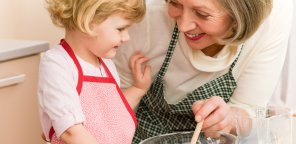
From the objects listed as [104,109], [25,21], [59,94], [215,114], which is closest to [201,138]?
[215,114]

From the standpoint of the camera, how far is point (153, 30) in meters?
1.32

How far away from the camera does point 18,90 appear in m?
1.46

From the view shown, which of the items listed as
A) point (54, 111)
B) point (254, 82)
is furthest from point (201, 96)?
point (54, 111)

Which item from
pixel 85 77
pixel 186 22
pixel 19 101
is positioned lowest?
pixel 19 101

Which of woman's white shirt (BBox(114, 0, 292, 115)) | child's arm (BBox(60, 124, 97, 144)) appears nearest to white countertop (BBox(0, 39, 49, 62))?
woman's white shirt (BBox(114, 0, 292, 115))

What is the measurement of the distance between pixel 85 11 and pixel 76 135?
0.80 feet

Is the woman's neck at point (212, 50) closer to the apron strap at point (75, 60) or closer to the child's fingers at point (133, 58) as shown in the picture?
the child's fingers at point (133, 58)

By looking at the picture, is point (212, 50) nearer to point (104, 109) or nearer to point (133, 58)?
point (133, 58)

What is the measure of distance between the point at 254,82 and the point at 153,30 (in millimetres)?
298

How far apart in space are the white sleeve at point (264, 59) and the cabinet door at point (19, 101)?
0.57m

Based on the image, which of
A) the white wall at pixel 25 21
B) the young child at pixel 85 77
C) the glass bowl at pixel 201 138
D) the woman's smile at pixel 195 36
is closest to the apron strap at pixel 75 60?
the young child at pixel 85 77

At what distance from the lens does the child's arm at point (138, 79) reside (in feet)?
4.23

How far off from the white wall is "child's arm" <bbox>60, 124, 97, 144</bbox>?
2.93 ft

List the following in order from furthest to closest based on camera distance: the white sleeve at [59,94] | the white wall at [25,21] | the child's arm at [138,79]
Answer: the white wall at [25,21] < the child's arm at [138,79] < the white sleeve at [59,94]
